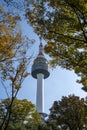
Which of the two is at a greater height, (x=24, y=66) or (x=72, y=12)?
(x=72, y=12)

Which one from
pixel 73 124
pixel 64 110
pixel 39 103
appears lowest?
pixel 73 124

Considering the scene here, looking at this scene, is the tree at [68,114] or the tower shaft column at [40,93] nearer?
the tree at [68,114]

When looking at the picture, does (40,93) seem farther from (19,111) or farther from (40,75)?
(19,111)

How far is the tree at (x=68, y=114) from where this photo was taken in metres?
37.4

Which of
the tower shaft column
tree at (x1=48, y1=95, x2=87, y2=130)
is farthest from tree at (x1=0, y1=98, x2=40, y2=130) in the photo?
the tower shaft column

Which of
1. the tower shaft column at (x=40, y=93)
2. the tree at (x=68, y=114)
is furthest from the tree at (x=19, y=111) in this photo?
the tower shaft column at (x=40, y=93)

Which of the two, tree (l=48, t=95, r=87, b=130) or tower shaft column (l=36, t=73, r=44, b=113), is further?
tower shaft column (l=36, t=73, r=44, b=113)

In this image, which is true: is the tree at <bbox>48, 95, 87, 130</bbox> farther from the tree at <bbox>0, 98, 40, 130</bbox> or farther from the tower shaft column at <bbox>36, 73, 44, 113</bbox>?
the tower shaft column at <bbox>36, 73, 44, 113</bbox>

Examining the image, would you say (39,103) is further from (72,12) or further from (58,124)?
(72,12)

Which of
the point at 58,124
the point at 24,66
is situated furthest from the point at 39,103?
the point at 24,66

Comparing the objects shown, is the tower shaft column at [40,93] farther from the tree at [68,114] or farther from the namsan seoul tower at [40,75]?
the tree at [68,114]

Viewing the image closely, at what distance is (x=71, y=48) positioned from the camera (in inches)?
555

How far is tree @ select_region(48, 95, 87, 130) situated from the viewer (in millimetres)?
37394

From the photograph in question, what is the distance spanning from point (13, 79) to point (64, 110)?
26.3 m
